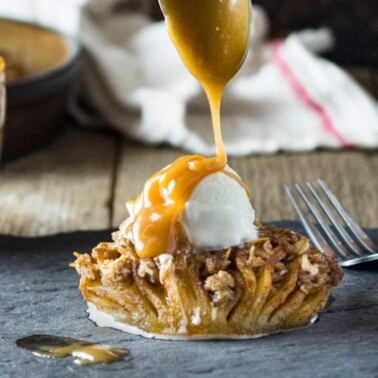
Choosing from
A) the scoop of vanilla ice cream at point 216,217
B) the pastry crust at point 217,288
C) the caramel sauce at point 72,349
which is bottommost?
the caramel sauce at point 72,349

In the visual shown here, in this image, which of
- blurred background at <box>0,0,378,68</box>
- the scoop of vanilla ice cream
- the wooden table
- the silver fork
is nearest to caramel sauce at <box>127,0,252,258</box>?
the scoop of vanilla ice cream

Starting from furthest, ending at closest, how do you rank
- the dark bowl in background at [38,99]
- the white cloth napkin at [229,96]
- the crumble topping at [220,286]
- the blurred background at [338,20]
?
the blurred background at [338,20] < the white cloth napkin at [229,96] < the dark bowl in background at [38,99] < the crumble topping at [220,286]

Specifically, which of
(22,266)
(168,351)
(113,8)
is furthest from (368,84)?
(168,351)

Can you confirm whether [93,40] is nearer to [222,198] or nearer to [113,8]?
[113,8]

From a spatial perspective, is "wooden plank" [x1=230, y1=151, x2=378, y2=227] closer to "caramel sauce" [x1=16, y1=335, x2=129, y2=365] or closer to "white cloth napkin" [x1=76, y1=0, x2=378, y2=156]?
"white cloth napkin" [x1=76, y1=0, x2=378, y2=156]

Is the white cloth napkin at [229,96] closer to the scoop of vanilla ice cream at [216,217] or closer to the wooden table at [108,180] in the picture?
the wooden table at [108,180]

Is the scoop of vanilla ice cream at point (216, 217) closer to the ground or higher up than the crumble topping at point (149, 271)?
higher up

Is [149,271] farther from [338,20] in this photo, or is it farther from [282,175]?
[338,20]

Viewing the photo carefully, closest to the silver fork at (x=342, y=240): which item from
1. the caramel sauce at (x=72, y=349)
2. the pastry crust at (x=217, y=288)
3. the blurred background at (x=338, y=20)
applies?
the pastry crust at (x=217, y=288)
